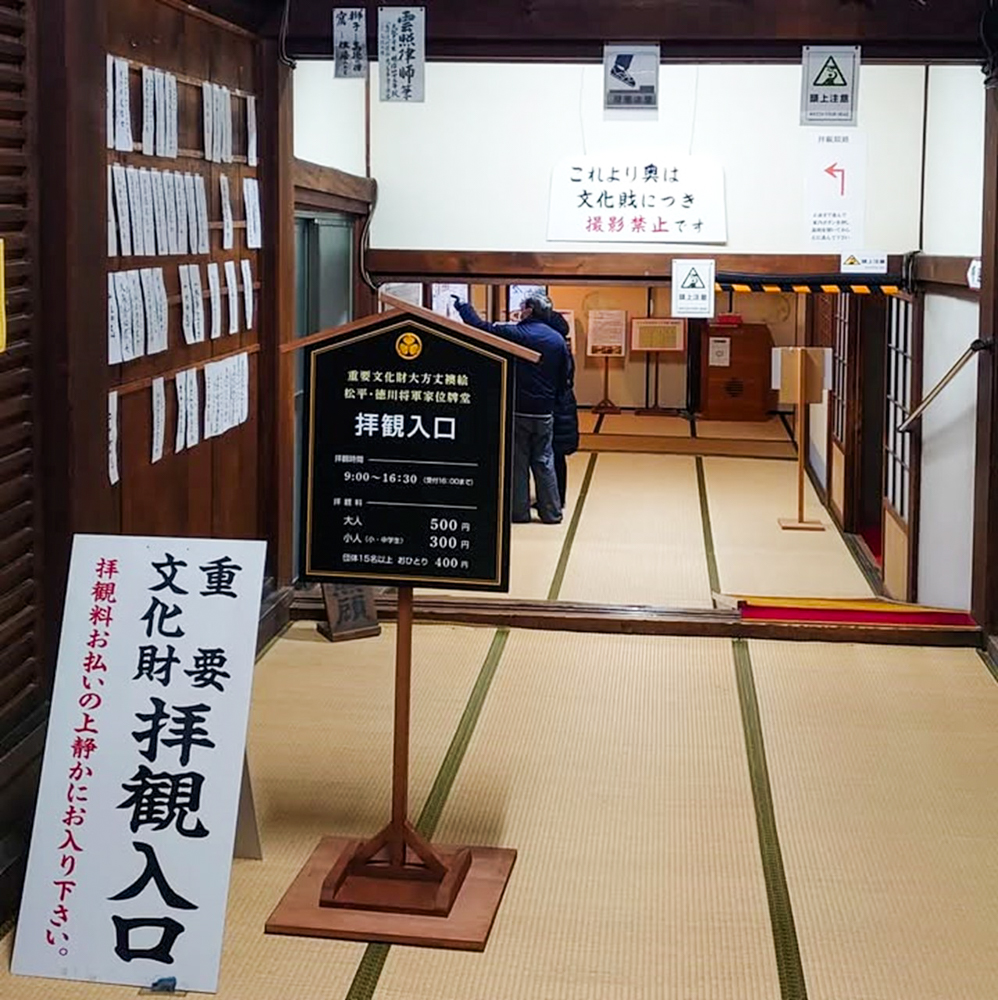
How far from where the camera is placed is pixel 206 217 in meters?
4.77

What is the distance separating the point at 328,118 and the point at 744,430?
22.5 ft

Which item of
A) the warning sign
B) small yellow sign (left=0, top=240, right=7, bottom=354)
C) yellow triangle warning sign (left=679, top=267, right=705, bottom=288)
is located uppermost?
the warning sign

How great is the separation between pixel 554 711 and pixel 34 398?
196 cm

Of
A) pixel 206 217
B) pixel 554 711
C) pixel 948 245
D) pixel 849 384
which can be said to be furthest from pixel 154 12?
pixel 849 384

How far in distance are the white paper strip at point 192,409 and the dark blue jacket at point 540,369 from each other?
12.6 ft

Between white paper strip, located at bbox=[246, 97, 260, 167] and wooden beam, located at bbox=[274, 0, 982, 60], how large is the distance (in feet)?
0.98

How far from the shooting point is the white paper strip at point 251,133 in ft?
17.2

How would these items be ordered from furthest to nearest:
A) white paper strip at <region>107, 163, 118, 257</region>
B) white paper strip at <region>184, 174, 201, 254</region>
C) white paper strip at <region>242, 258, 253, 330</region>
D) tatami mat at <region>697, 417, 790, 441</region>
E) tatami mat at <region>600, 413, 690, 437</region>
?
1. tatami mat at <region>600, 413, 690, 437</region>
2. tatami mat at <region>697, 417, 790, 441</region>
3. white paper strip at <region>242, 258, 253, 330</region>
4. white paper strip at <region>184, 174, 201, 254</region>
5. white paper strip at <region>107, 163, 118, 257</region>

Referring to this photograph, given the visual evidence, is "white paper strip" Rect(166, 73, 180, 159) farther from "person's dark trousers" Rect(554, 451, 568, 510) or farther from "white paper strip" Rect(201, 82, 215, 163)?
"person's dark trousers" Rect(554, 451, 568, 510)

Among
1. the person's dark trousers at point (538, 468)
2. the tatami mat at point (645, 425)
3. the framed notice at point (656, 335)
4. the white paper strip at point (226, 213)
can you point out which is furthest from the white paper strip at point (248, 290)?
the framed notice at point (656, 335)

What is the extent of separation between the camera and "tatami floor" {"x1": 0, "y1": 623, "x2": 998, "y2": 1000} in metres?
3.04

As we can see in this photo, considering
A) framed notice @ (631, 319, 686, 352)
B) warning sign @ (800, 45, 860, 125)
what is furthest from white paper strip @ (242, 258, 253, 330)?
framed notice @ (631, 319, 686, 352)

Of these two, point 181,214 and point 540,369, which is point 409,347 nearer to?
point 181,214

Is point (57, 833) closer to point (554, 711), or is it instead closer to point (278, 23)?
point (554, 711)
